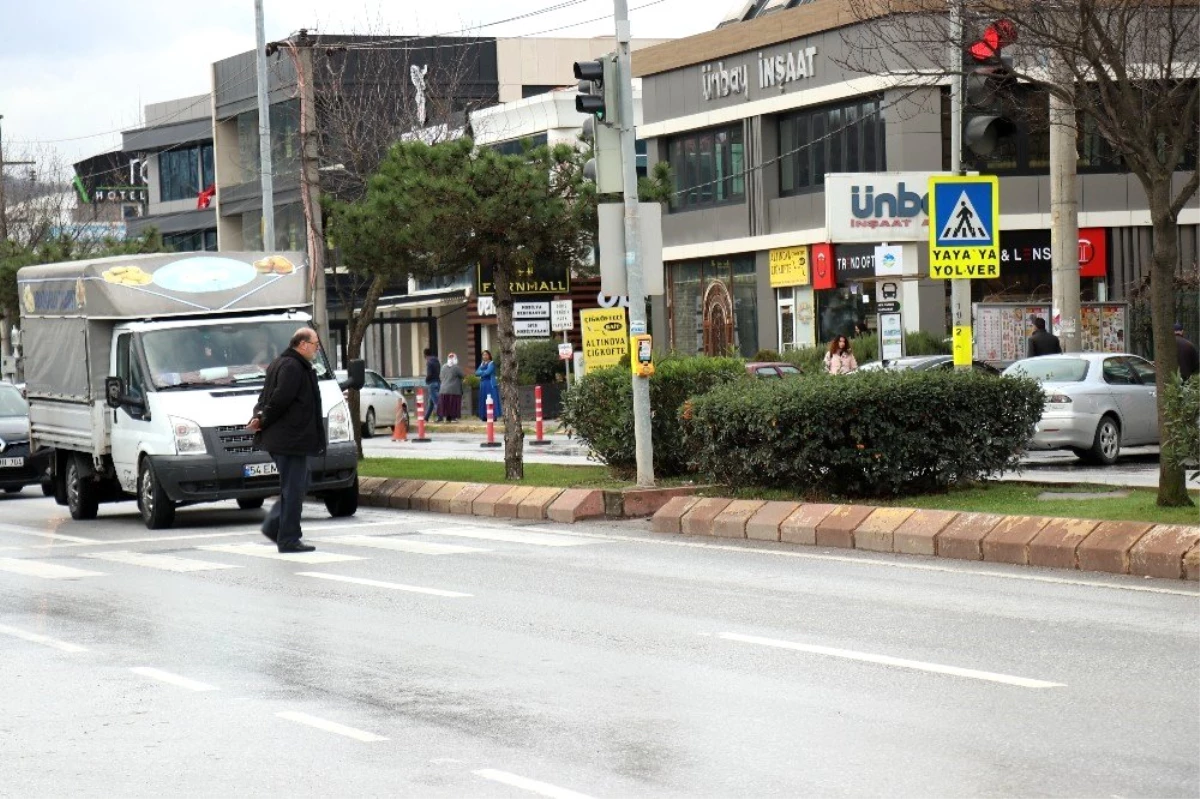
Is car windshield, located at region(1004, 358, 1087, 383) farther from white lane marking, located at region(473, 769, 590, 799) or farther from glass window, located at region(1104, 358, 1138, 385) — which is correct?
white lane marking, located at region(473, 769, 590, 799)

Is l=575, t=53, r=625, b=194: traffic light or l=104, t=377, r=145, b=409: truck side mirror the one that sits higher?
l=575, t=53, r=625, b=194: traffic light

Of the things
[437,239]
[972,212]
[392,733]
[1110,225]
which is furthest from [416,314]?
[392,733]

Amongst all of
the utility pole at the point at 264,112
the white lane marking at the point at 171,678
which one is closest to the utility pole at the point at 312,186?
the utility pole at the point at 264,112

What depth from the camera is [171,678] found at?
9.78m

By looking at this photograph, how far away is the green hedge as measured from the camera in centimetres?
1695

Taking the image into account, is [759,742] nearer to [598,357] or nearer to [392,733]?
[392,733]

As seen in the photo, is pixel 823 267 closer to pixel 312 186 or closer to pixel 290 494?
pixel 312 186

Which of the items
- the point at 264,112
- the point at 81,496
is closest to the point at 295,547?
the point at 81,496

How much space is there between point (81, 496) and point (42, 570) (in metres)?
6.40

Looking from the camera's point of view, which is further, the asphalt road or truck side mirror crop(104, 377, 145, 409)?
truck side mirror crop(104, 377, 145, 409)

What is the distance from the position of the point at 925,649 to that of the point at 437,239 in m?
12.7

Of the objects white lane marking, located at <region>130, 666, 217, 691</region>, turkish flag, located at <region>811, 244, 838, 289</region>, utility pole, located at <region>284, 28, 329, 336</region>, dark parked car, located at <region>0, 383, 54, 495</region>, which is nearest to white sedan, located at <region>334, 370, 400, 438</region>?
turkish flag, located at <region>811, 244, 838, 289</region>

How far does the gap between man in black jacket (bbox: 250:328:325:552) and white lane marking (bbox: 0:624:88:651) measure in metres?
4.50

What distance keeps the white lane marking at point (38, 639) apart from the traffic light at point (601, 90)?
922 centimetres
